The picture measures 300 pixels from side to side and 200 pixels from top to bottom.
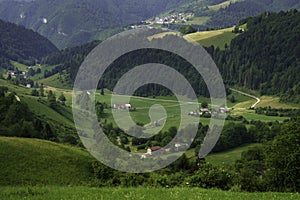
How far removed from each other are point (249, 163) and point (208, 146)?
18.2 metres

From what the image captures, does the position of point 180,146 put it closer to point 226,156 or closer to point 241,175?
point 226,156

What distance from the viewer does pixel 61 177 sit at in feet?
118

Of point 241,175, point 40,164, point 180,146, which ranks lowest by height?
point 180,146

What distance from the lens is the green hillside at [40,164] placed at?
32.9 meters

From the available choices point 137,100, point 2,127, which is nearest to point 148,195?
point 2,127

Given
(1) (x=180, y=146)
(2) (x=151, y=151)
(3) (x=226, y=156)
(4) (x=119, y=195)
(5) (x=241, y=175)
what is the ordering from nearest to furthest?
(4) (x=119, y=195) < (5) (x=241, y=175) < (1) (x=180, y=146) < (2) (x=151, y=151) < (3) (x=226, y=156)

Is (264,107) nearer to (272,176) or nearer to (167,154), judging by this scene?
(167,154)

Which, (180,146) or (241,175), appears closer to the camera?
(241,175)

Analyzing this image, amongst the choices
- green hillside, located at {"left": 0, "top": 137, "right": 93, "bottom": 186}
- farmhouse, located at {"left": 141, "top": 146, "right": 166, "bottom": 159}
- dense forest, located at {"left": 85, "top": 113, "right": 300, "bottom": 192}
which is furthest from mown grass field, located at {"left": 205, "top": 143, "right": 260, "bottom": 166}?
green hillside, located at {"left": 0, "top": 137, "right": 93, "bottom": 186}

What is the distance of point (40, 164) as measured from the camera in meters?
37.6

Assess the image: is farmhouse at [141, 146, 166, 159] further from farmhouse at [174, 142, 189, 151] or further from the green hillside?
the green hillside

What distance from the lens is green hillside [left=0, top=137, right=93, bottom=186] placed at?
1297 inches

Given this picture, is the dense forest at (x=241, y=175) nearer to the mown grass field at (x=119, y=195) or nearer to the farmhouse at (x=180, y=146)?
the mown grass field at (x=119, y=195)

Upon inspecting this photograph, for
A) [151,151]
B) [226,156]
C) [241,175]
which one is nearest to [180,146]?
[151,151]
